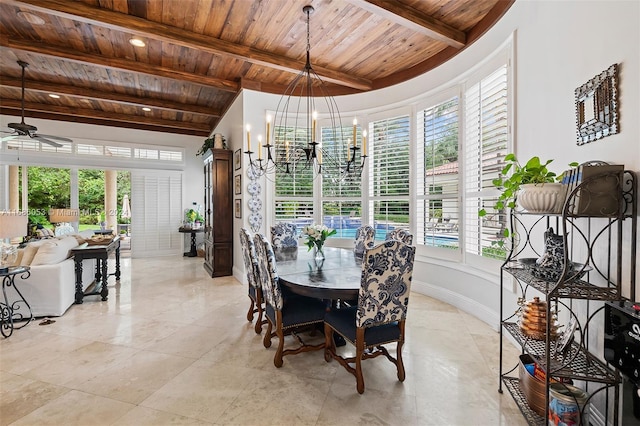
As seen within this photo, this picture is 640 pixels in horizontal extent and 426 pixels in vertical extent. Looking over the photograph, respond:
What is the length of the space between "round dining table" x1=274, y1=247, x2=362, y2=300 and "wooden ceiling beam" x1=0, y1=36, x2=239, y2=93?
3.02 meters

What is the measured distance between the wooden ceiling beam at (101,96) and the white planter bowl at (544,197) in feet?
19.7

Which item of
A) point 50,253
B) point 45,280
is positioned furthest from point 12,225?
point 45,280

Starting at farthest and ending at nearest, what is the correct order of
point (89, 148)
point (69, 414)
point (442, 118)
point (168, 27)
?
point (89, 148)
point (442, 118)
point (168, 27)
point (69, 414)

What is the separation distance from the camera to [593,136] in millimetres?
1678

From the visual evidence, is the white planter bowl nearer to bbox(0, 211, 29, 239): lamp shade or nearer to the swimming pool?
the swimming pool

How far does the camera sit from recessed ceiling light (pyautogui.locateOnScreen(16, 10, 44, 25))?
304 cm

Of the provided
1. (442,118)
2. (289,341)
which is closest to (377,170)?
(442,118)

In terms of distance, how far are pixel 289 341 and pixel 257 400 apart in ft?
2.86

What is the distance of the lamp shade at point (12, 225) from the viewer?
2.71 metres

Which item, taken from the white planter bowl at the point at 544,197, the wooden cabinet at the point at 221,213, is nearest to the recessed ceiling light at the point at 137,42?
the wooden cabinet at the point at 221,213

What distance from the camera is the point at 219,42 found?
3551 mm

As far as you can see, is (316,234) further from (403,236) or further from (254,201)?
(254,201)

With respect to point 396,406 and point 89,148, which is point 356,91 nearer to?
point 396,406

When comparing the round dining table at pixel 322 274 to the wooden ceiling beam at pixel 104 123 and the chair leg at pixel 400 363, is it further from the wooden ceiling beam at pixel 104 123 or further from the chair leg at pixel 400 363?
the wooden ceiling beam at pixel 104 123
